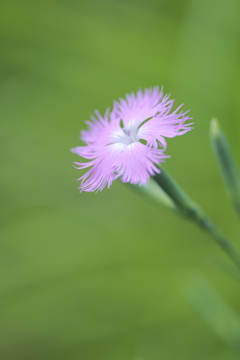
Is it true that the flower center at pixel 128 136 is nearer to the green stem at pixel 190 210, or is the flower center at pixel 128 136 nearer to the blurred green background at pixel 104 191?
the green stem at pixel 190 210

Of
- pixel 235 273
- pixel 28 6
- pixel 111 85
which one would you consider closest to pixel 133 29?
pixel 111 85

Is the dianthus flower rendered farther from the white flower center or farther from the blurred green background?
the blurred green background

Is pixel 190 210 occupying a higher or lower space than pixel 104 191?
lower

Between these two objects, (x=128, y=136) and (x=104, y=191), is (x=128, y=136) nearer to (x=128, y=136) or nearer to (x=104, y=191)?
(x=128, y=136)

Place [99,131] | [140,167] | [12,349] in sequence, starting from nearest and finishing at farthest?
[140,167]
[99,131]
[12,349]

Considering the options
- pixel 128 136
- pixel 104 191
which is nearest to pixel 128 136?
pixel 128 136

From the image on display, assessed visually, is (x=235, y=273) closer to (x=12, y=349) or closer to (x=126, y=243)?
(x=126, y=243)
